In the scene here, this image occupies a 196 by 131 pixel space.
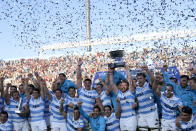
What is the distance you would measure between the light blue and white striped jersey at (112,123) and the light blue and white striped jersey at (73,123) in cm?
46

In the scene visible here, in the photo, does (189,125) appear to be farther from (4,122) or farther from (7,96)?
(7,96)

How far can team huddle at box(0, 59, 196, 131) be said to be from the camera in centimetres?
456

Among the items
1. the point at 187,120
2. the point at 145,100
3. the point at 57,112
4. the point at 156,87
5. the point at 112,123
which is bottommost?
the point at 112,123

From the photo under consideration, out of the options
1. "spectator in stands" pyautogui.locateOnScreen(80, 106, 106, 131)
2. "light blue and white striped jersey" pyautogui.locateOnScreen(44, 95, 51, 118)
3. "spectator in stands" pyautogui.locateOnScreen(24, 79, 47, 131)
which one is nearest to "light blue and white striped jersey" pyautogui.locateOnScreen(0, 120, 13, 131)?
"spectator in stands" pyautogui.locateOnScreen(24, 79, 47, 131)

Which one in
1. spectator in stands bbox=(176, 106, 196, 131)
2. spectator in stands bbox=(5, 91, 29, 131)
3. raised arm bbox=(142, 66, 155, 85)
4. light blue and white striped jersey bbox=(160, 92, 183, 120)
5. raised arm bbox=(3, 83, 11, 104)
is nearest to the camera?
spectator in stands bbox=(176, 106, 196, 131)

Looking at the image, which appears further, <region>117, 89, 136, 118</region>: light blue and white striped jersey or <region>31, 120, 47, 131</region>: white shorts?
<region>31, 120, 47, 131</region>: white shorts

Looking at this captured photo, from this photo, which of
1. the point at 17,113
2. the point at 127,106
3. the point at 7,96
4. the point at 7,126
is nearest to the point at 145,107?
the point at 127,106

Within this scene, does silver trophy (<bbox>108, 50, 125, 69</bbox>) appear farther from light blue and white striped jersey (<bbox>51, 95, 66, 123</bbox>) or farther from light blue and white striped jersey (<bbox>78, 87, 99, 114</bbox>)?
light blue and white striped jersey (<bbox>51, 95, 66, 123</bbox>)

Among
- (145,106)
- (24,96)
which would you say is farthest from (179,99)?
(24,96)

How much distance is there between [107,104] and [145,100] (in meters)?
0.70

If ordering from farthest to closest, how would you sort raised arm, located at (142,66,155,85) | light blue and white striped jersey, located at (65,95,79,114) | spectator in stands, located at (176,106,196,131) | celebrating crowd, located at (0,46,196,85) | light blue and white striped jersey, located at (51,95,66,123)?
celebrating crowd, located at (0,46,196,85)
light blue and white striped jersey, located at (51,95,66,123)
light blue and white striped jersey, located at (65,95,79,114)
raised arm, located at (142,66,155,85)
spectator in stands, located at (176,106,196,131)

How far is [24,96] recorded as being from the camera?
567cm

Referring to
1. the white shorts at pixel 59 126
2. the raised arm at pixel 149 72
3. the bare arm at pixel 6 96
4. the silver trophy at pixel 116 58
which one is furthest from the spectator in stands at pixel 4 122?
the raised arm at pixel 149 72

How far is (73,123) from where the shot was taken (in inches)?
187
